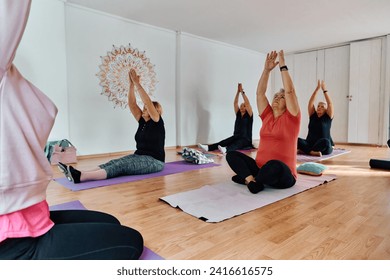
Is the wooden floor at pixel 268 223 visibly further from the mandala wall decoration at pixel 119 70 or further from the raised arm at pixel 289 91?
the mandala wall decoration at pixel 119 70

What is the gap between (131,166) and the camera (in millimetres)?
2961

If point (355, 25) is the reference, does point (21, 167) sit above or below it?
below

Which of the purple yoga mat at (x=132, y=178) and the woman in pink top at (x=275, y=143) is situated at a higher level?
the woman in pink top at (x=275, y=143)

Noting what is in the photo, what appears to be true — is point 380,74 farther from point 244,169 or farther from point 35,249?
point 35,249

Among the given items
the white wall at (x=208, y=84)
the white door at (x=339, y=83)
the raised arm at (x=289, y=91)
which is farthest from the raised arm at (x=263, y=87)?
the white door at (x=339, y=83)

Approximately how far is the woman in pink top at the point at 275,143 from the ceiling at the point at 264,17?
2284 mm

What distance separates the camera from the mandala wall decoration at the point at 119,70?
4613mm

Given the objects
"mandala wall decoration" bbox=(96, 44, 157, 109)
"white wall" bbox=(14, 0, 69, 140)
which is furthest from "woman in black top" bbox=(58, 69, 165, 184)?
"mandala wall decoration" bbox=(96, 44, 157, 109)

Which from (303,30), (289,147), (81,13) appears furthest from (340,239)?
(303,30)

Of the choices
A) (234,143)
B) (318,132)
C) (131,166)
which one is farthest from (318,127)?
(131,166)

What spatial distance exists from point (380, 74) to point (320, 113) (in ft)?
8.62

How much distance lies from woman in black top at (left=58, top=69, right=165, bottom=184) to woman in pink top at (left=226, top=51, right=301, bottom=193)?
35.3 inches

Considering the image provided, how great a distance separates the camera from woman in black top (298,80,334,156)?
4484mm

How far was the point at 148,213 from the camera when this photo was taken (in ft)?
6.25
